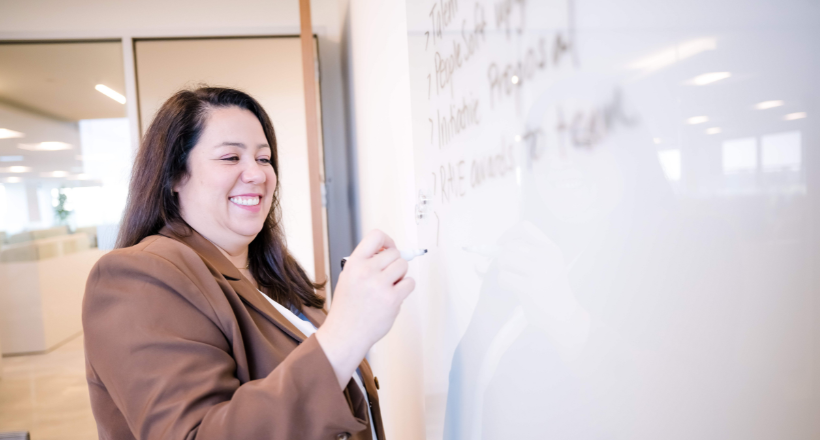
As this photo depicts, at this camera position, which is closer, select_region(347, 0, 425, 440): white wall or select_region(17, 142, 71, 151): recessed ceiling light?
select_region(347, 0, 425, 440): white wall

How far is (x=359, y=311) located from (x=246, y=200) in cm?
46

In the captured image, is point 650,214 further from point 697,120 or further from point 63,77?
point 63,77

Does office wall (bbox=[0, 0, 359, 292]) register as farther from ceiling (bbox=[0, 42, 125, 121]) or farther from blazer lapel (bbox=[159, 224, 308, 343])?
blazer lapel (bbox=[159, 224, 308, 343])

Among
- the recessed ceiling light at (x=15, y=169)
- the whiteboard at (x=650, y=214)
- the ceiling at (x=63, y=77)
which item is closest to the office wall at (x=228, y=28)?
the ceiling at (x=63, y=77)

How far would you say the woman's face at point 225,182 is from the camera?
879 mm

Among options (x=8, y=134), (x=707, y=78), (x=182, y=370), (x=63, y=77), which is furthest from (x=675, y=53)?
(x=8, y=134)

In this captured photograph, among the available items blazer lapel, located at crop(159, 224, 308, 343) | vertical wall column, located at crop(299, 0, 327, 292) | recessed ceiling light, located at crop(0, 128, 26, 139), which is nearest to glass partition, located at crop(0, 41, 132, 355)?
recessed ceiling light, located at crop(0, 128, 26, 139)

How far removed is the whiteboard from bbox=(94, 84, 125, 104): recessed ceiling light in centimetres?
261

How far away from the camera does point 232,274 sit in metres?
0.78

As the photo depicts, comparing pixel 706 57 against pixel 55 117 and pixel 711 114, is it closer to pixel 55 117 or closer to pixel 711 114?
pixel 711 114

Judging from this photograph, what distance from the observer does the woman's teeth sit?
2.94ft

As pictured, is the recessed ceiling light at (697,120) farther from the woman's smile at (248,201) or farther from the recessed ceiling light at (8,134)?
the recessed ceiling light at (8,134)

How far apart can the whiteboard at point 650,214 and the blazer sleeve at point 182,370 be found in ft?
0.67

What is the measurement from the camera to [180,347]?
1.86ft
